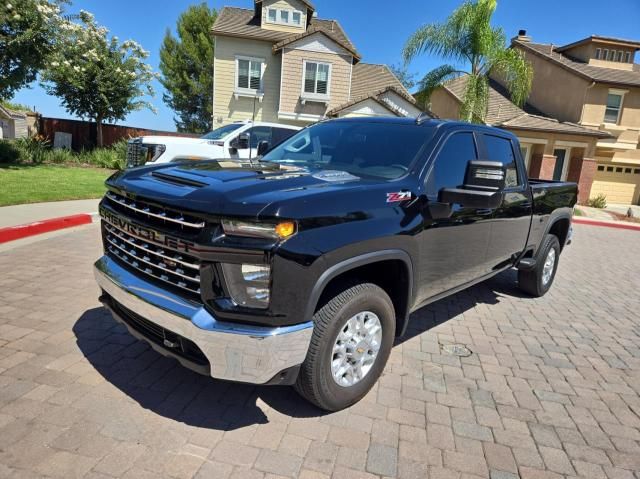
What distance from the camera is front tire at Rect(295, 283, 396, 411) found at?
8.62 ft

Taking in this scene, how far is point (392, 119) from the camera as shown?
404 centimetres

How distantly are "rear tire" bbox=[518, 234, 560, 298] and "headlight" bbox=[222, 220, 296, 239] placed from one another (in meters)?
4.25

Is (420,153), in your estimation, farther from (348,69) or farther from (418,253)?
(348,69)

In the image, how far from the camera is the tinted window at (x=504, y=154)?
14.3 ft

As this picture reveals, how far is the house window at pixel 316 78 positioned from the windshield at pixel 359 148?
57.2 feet

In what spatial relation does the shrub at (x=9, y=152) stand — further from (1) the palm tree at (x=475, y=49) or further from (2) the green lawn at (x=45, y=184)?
(1) the palm tree at (x=475, y=49)

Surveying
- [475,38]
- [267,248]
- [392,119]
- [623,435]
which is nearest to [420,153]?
[392,119]

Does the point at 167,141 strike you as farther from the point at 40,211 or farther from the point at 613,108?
the point at 613,108

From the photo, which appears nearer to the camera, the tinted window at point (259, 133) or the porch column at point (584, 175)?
the tinted window at point (259, 133)

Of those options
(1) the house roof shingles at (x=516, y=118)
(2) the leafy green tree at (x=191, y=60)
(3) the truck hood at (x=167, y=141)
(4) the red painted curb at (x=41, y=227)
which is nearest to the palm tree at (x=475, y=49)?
(1) the house roof shingles at (x=516, y=118)

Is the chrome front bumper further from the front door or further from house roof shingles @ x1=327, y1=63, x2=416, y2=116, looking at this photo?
house roof shingles @ x1=327, y1=63, x2=416, y2=116

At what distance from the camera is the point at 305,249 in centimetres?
240

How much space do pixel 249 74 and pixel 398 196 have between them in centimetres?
1989

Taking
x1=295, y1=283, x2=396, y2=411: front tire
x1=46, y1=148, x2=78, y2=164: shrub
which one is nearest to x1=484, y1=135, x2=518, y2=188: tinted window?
x1=295, y1=283, x2=396, y2=411: front tire
